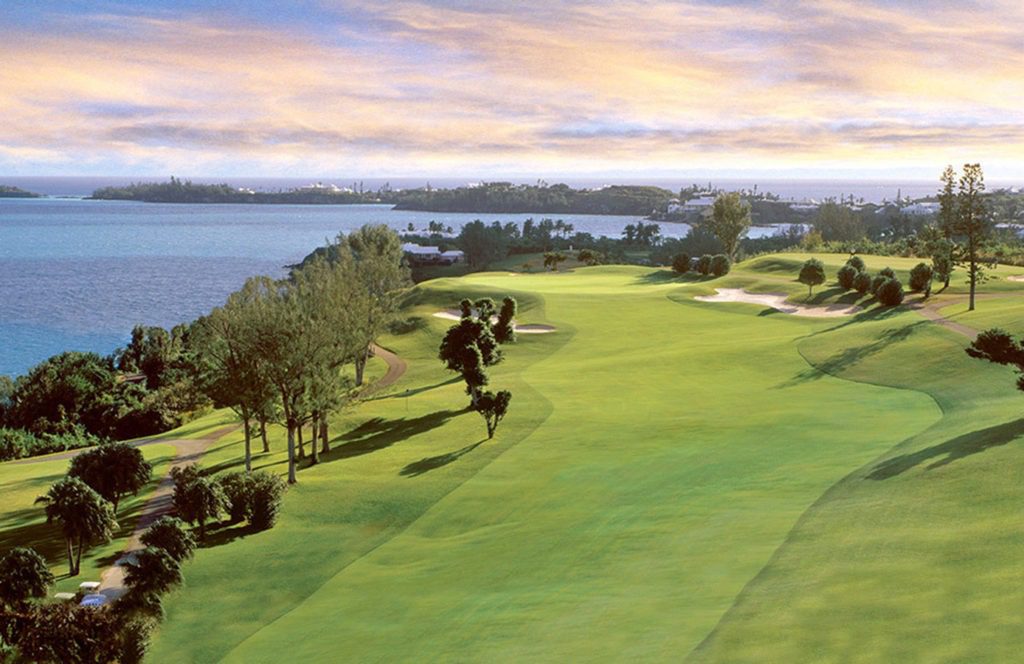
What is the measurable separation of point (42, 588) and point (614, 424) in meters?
29.0

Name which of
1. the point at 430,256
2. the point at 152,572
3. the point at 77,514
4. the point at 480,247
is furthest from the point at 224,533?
the point at 480,247

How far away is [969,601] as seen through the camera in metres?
19.5

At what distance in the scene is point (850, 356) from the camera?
57.7 metres

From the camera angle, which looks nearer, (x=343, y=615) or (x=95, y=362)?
(x=343, y=615)

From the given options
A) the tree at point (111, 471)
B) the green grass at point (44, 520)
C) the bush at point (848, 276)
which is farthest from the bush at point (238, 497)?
the bush at point (848, 276)

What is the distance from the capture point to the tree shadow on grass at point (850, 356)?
54.6 m

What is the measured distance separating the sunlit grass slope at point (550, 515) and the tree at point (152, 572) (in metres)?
1.25

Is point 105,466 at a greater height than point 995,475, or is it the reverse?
point 995,475

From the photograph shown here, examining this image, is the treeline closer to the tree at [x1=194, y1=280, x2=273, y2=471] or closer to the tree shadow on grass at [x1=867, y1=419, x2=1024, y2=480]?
the tree at [x1=194, y1=280, x2=273, y2=471]

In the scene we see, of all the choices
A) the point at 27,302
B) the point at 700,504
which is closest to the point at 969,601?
the point at 700,504

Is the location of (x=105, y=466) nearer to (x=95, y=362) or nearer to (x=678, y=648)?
(x=678, y=648)

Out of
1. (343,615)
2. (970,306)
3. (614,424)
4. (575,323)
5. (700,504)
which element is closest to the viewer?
(343,615)

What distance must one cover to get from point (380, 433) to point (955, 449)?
33083 millimetres

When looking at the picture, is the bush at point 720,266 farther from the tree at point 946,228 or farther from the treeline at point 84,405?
the treeline at point 84,405
